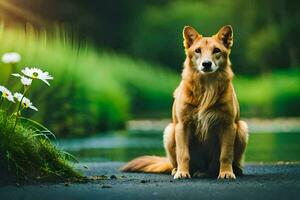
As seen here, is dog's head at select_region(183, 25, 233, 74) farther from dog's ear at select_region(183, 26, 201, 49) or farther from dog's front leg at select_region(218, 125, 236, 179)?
dog's front leg at select_region(218, 125, 236, 179)

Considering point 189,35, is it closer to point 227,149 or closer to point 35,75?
point 227,149

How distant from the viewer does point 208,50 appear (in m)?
6.03

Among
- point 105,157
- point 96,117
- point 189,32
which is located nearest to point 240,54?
point 96,117

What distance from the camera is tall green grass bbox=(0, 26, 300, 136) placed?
12773 millimetres

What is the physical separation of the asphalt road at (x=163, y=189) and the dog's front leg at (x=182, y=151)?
12 cm

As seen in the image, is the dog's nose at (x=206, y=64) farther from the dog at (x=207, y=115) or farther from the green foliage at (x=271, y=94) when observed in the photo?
the green foliage at (x=271, y=94)

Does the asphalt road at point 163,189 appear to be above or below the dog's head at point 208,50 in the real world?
below

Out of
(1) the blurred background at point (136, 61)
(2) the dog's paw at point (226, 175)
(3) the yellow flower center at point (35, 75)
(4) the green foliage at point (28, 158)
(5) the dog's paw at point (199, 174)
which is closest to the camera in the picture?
(4) the green foliage at point (28, 158)

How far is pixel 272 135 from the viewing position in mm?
12883

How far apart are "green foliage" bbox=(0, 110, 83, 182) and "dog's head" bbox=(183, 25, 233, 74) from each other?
122cm

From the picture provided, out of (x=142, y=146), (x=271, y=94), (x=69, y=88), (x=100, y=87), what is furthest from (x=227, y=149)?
(x=271, y=94)

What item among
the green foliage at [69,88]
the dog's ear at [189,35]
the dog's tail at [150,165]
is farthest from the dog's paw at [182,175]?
the green foliage at [69,88]

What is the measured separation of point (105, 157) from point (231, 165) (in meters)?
3.50

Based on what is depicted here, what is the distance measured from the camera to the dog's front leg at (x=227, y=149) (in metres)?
6.01
